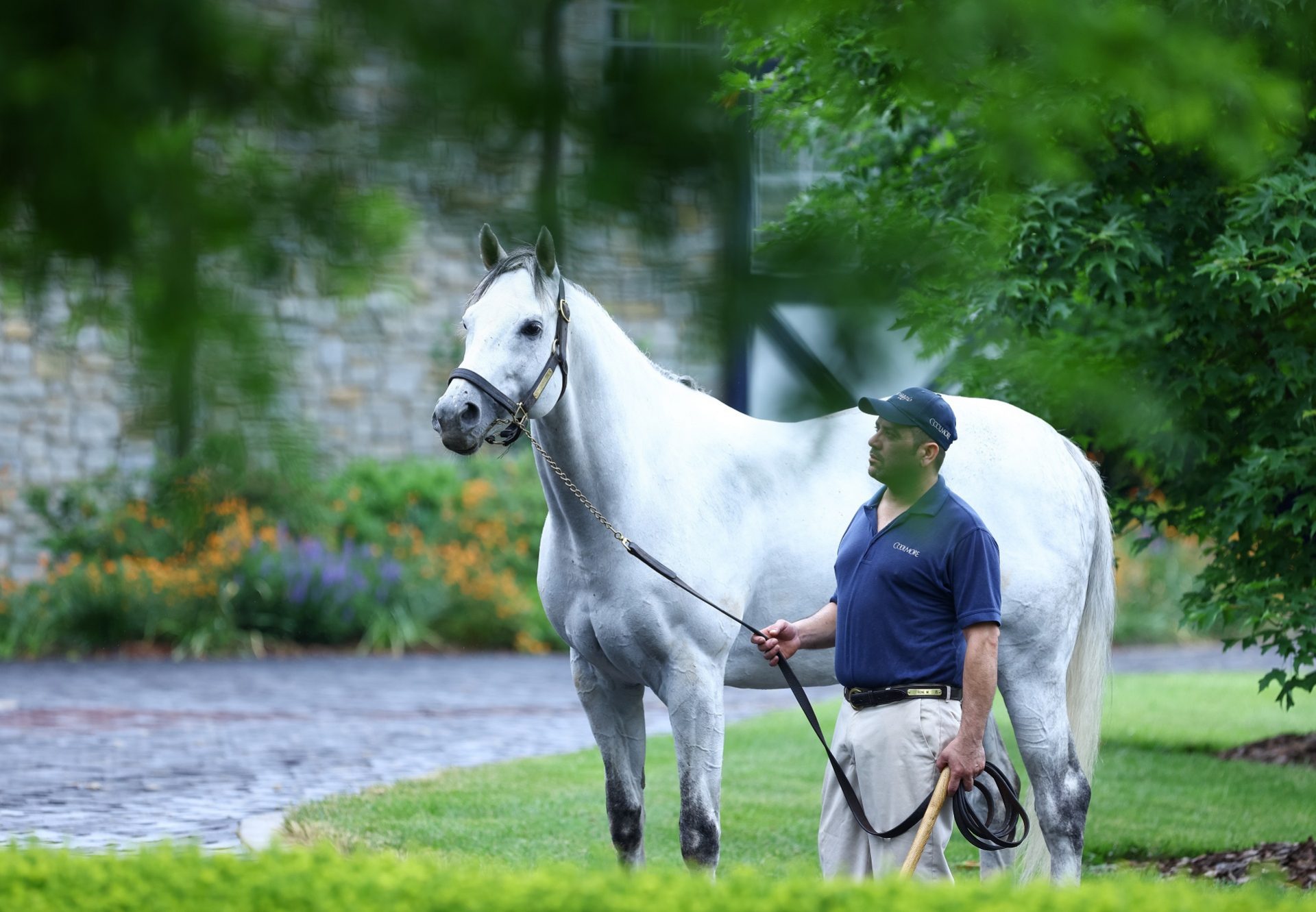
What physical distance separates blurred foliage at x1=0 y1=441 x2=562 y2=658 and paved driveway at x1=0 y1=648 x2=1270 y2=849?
0.58 m

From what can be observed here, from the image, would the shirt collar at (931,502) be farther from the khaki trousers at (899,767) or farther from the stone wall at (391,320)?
the stone wall at (391,320)

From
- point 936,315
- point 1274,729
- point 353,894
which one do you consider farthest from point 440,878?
point 1274,729

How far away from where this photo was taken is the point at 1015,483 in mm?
5344

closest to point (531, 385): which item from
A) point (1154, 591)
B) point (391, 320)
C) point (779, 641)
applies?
point (779, 641)

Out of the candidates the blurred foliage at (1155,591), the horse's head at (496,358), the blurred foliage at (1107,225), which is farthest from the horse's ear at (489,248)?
the blurred foliage at (1155,591)

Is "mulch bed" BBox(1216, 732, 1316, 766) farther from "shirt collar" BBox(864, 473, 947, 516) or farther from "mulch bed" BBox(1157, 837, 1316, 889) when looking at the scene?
"shirt collar" BBox(864, 473, 947, 516)

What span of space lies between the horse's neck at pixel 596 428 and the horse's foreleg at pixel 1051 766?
158cm

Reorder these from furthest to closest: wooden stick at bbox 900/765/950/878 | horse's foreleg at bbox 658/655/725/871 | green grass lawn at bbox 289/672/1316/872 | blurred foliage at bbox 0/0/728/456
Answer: green grass lawn at bbox 289/672/1316/872 < horse's foreleg at bbox 658/655/725/871 < wooden stick at bbox 900/765/950/878 < blurred foliage at bbox 0/0/728/456

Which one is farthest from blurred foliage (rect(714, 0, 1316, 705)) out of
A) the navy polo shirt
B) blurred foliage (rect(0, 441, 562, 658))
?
blurred foliage (rect(0, 441, 562, 658))

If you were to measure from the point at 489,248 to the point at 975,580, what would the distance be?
2378 mm

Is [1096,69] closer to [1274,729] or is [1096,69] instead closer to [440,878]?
[440,878]

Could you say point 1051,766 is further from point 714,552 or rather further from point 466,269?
point 466,269

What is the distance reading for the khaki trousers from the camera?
4.21 m

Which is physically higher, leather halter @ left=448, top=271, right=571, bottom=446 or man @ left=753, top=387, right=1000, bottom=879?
leather halter @ left=448, top=271, right=571, bottom=446
